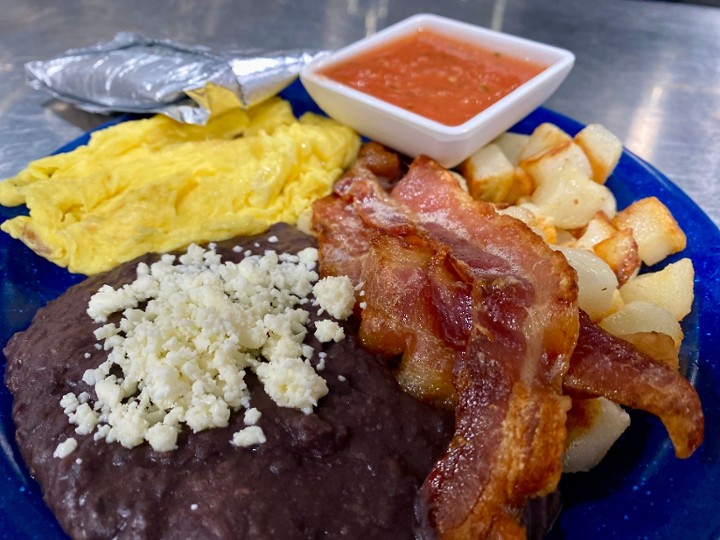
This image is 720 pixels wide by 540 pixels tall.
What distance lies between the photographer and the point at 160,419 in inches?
59.8

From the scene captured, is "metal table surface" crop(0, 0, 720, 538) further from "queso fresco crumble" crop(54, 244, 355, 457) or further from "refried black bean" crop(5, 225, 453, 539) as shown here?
"refried black bean" crop(5, 225, 453, 539)

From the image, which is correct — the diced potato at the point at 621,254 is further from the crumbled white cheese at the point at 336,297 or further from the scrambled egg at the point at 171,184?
the scrambled egg at the point at 171,184

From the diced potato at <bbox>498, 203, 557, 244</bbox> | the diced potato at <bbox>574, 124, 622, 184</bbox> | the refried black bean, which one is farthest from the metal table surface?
the refried black bean

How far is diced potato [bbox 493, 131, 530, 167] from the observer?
2.71 meters

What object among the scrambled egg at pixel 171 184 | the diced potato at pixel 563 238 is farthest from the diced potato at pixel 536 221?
the scrambled egg at pixel 171 184

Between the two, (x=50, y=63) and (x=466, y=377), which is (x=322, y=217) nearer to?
(x=466, y=377)

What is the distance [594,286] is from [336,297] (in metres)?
0.79

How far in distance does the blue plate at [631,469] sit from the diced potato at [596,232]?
308 millimetres

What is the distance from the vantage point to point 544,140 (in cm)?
259

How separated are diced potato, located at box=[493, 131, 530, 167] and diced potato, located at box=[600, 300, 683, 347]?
999 mm

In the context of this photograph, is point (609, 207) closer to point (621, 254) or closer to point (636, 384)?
point (621, 254)

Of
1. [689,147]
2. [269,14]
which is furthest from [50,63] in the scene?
[689,147]

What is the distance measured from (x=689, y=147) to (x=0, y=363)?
12.3 feet

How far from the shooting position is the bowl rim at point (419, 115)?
243 cm
